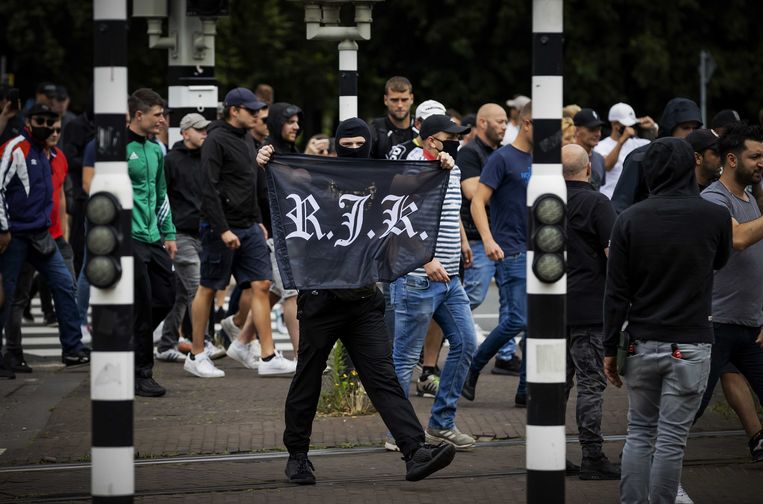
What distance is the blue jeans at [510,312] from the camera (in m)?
10.7

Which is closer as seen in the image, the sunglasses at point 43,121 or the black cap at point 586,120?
the sunglasses at point 43,121

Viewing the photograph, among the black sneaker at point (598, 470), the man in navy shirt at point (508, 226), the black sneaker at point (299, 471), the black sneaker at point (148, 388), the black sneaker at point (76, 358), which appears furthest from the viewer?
the black sneaker at point (76, 358)

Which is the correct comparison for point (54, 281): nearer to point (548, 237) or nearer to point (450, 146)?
point (450, 146)

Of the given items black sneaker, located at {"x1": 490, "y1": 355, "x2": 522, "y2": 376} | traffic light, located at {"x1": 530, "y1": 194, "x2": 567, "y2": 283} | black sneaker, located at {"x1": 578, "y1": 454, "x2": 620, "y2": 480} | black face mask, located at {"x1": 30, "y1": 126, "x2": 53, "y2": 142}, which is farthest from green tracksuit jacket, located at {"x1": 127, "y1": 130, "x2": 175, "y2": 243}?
traffic light, located at {"x1": 530, "y1": 194, "x2": 567, "y2": 283}

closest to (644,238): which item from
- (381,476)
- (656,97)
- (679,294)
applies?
(679,294)

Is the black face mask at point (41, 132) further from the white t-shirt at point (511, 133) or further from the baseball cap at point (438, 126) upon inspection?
the white t-shirt at point (511, 133)

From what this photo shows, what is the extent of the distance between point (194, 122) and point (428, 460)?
18.3 ft

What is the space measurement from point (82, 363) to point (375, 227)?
5473 millimetres

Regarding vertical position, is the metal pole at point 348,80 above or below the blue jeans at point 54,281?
above

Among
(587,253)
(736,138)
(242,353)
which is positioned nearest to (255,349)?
(242,353)

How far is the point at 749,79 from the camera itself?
32344 mm

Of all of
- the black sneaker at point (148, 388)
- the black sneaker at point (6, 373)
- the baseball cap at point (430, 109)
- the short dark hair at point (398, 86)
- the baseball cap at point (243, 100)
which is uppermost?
the short dark hair at point (398, 86)

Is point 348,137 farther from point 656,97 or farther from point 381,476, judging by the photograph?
point 656,97

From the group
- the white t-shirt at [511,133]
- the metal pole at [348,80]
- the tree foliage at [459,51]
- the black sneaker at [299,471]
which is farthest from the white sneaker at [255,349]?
the tree foliage at [459,51]
